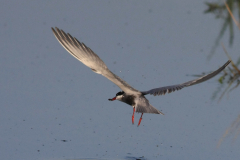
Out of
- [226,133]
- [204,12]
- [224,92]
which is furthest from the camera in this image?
[204,12]

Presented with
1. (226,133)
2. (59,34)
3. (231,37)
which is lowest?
(226,133)

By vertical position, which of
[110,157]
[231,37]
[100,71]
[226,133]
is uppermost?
[231,37]

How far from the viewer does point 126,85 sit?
6.73m

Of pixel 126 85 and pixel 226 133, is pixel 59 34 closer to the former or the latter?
pixel 126 85

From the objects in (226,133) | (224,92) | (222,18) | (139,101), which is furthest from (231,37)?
(139,101)

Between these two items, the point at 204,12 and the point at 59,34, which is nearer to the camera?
the point at 59,34

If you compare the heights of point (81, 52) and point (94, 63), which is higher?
point (81, 52)

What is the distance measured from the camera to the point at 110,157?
684 cm

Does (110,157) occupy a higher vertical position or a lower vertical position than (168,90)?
lower

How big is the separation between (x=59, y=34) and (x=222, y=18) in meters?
4.52

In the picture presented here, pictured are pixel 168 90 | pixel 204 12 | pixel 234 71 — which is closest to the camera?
pixel 168 90

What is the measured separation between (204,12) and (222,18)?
396 mm

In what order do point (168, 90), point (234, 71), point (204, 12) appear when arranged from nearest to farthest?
point (168, 90) < point (234, 71) < point (204, 12)

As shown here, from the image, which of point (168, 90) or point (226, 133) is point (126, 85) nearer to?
point (168, 90)
